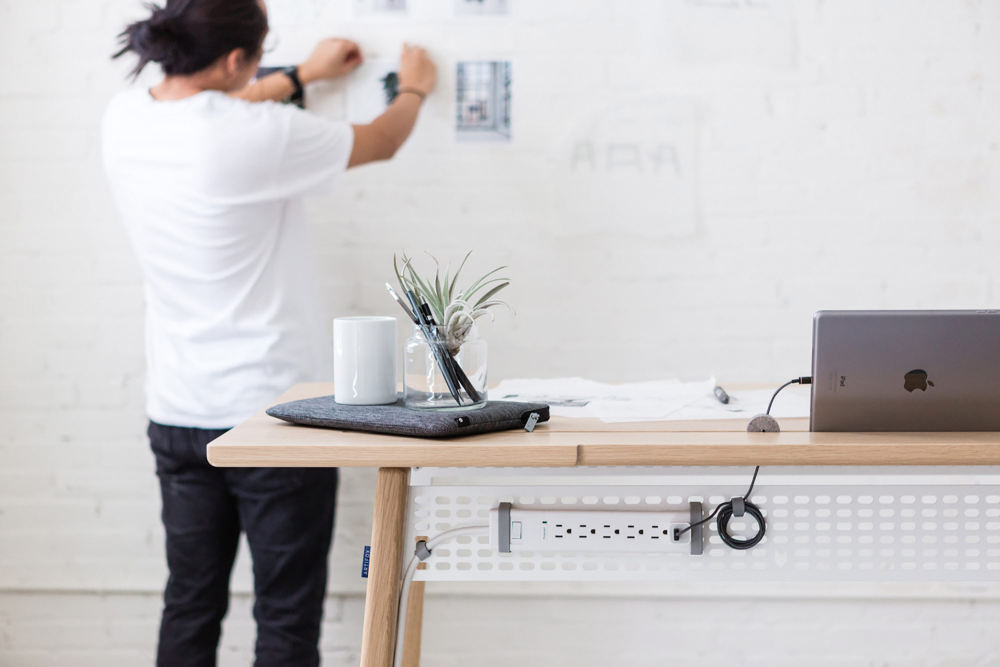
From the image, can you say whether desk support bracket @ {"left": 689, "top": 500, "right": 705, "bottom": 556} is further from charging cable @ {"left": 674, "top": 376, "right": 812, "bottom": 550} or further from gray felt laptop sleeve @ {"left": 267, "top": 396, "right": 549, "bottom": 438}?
gray felt laptop sleeve @ {"left": 267, "top": 396, "right": 549, "bottom": 438}

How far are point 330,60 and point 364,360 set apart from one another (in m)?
1.14

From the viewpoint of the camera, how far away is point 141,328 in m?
2.29

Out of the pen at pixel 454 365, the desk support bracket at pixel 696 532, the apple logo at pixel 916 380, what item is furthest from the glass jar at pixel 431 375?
the apple logo at pixel 916 380

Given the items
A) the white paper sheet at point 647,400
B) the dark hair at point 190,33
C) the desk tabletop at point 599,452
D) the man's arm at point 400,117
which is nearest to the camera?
the desk tabletop at point 599,452

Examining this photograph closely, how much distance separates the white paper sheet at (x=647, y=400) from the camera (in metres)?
1.35

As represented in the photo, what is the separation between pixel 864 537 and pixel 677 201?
1.12 m

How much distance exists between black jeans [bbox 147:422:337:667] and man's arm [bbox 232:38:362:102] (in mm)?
856

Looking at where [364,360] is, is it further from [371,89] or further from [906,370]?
[371,89]

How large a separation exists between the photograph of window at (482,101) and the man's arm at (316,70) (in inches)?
10.4

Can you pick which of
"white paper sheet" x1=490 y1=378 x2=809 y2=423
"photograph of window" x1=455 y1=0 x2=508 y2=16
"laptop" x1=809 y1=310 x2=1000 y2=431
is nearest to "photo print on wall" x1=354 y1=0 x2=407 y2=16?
"photograph of window" x1=455 y1=0 x2=508 y2=16

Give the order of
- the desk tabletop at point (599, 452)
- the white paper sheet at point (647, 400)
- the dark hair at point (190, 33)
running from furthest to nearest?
the dark hair at point (190, 33) → the white paper sheet at point (647, 400) → the desk tabletop at point (599, 452)

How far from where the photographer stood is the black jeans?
175 cm

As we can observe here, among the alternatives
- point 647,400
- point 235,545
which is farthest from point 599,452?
point 235,545

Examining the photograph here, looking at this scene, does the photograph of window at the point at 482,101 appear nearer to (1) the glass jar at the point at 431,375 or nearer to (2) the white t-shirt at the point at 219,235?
(2) the white t-shirt at the point at 219,235
